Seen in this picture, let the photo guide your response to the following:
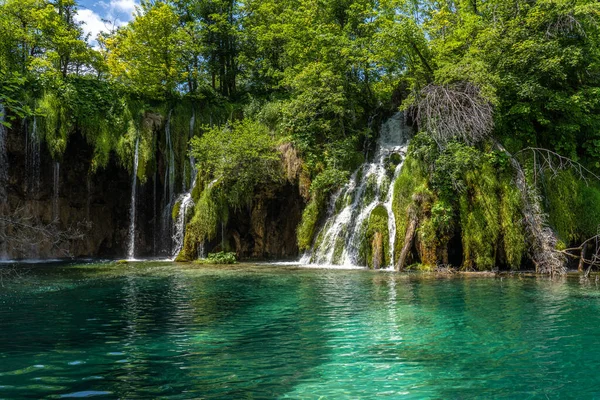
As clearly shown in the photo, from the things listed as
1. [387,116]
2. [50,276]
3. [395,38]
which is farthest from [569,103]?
[50,276]

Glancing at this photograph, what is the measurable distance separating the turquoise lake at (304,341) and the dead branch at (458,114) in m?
6.89

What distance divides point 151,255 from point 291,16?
17.9m

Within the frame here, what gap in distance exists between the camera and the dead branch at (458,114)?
56.6 ft

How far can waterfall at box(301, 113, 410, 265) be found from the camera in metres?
19.1

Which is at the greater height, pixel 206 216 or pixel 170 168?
pixel 170 168

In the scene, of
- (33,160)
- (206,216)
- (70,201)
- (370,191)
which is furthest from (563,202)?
(33,160)

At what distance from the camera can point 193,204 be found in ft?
76.2

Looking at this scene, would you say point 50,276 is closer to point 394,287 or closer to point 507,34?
point 394,287

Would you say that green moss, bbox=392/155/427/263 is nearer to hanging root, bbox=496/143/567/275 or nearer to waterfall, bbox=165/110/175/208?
hanging root, bbox=496/143/567/275

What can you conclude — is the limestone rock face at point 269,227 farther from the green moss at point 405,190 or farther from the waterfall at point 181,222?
the green moss at point 405,190

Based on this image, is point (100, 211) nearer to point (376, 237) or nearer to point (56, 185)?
point (56, 185)

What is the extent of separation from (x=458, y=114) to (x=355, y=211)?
20.1 ft

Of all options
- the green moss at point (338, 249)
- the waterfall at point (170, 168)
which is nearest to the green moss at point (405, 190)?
the green moss at point (338, 249)

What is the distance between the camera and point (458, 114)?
17.3 m
